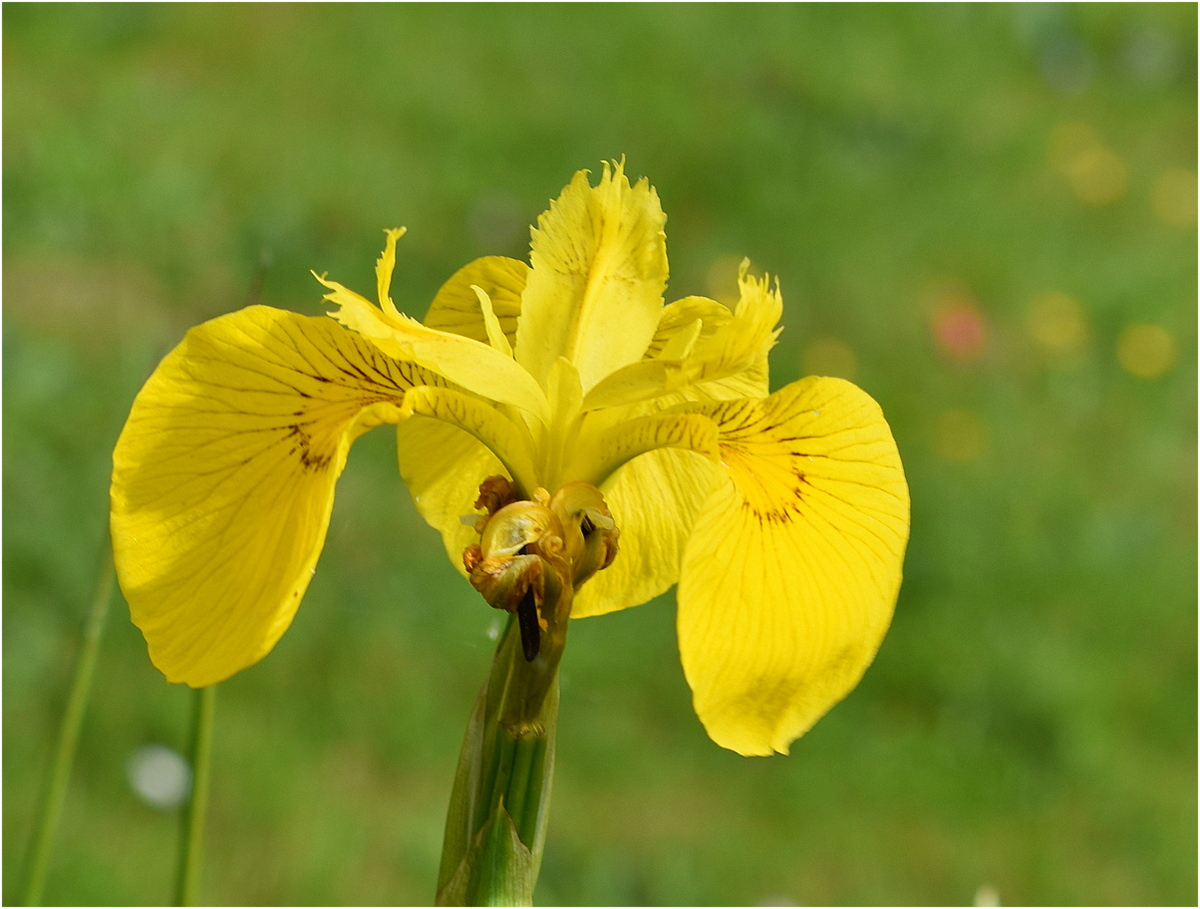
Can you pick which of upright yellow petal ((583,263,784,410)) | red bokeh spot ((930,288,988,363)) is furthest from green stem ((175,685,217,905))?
red bokeh spot ((930,288,988,363))

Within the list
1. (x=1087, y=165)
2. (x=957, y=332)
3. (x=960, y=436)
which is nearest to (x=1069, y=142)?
(x=1087, y=165)

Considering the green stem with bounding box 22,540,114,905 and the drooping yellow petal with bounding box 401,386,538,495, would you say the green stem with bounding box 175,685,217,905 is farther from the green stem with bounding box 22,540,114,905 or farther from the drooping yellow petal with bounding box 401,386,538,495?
the drooping yellow petal with bounding box 401,386,538,495

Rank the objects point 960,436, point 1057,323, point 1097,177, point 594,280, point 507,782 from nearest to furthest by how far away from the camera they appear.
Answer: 1. point 507,782
2. point 594,280
3. point 960,436
4. point 1057,323
5. point 1097,177

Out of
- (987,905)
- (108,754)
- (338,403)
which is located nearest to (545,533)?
(338,403)

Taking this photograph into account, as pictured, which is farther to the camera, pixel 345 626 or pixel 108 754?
pixel 345 626

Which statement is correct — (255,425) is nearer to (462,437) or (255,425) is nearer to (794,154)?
(462,437)

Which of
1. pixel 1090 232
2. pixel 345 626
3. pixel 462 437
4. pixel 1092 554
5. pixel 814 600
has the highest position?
pixel 1090 232

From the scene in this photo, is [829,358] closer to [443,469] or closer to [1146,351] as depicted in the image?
[1146,351]
